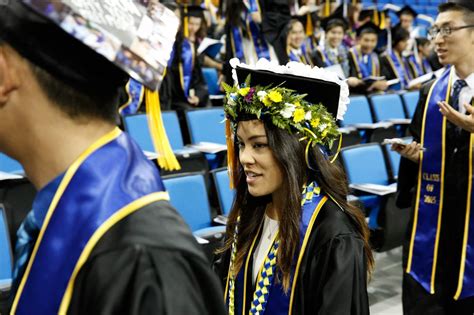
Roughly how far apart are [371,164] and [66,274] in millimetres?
4603

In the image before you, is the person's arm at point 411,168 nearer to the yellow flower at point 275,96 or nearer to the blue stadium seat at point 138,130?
the yellow flower at point 275,96

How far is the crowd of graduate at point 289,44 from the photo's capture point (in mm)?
7828

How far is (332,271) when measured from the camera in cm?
199

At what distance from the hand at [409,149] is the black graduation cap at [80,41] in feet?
8.30

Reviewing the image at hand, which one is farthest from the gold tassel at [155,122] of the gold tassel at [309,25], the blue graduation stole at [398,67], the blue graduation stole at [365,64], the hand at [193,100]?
the blue graduation stole at [398,67]

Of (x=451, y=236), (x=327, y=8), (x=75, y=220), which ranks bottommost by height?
(x=451, y=236)

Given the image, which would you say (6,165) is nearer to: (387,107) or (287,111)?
(287,111)

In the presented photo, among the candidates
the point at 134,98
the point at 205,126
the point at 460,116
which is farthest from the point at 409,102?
the point at 460,116

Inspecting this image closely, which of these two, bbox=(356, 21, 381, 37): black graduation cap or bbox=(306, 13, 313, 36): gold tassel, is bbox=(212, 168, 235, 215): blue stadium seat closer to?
bbox=(356, 21, 381, 37): black graduation cap

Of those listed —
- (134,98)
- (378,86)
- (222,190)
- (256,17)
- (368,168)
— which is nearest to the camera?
(222,190)

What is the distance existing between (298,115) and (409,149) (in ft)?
4.54

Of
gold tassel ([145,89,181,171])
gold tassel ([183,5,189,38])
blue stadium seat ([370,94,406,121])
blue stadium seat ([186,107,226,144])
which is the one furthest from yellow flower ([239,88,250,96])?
gold tassel ([183,5,189,38])

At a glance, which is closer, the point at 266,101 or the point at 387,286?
the point at 266,101

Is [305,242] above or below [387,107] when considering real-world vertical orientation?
above
